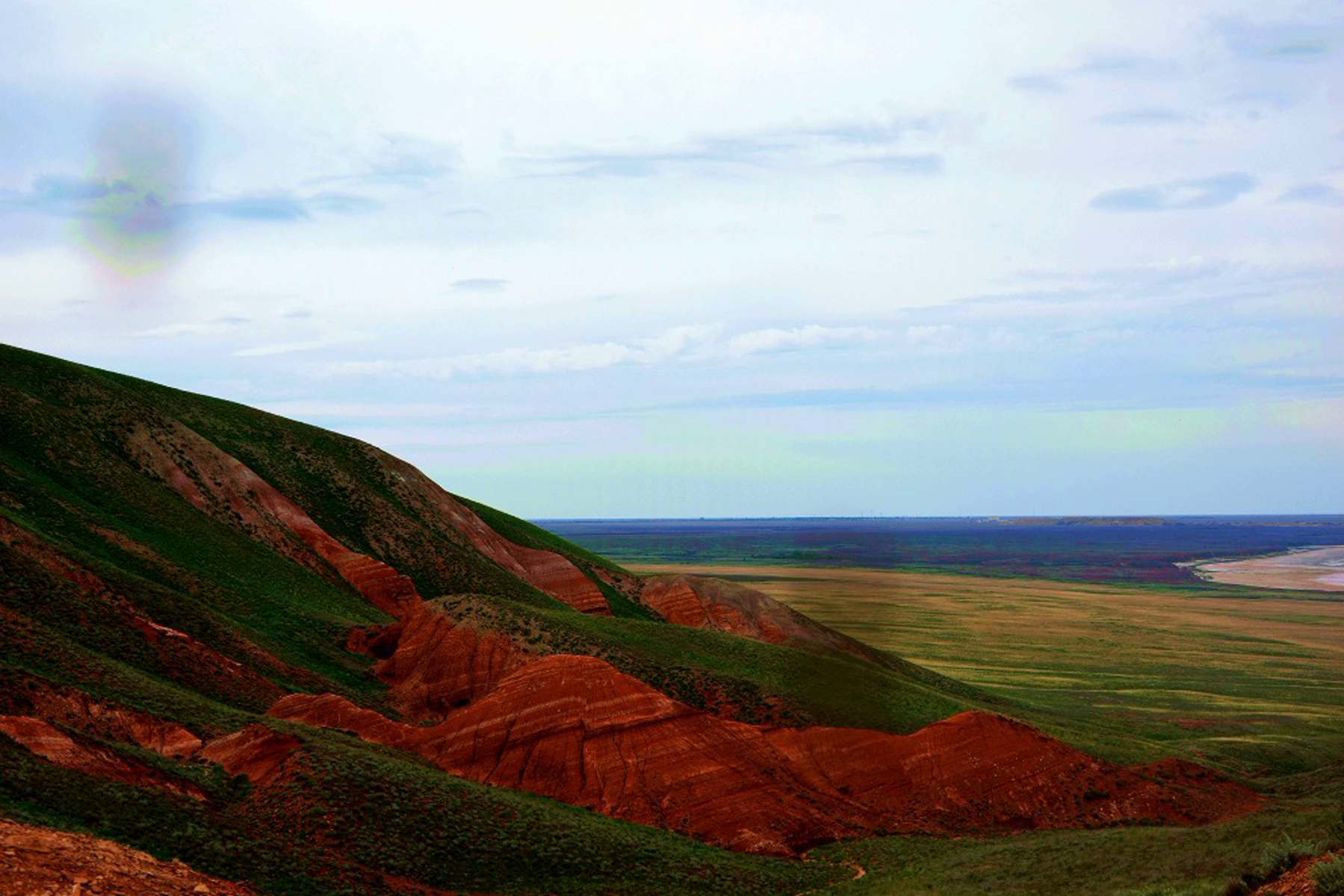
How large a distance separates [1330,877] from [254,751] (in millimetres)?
26362

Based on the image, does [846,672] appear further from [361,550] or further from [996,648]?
[996,648]

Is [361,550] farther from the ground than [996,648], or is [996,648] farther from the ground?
[361,550]

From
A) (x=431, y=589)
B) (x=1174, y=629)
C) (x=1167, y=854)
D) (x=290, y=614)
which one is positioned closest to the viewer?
(x=1167, y=854)

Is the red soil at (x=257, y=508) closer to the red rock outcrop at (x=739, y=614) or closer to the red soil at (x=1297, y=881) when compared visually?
the red rock outcrop at (x=739, y=614)

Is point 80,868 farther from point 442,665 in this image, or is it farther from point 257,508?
point 257,508

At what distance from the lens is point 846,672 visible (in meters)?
54.6

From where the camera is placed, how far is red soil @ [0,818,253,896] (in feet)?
63.1

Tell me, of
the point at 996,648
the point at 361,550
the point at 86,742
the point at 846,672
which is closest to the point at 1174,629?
the point at 996,648

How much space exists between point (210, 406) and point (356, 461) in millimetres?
10620

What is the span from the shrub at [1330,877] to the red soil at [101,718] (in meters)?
28.2

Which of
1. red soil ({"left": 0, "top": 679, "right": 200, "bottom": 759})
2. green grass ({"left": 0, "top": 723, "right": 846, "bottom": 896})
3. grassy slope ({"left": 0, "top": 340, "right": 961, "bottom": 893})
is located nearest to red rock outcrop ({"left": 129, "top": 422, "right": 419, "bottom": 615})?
grassy slope ({"left": 0, "top": 340, "right": 961, "bottom": 893})

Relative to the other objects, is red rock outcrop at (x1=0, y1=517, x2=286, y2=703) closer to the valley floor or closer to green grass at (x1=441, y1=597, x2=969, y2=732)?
green grass at (x1=441, y1=597, x2=969, y2=732)

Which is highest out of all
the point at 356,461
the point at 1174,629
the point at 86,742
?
the point at 356,461

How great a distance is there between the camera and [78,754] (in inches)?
1044
